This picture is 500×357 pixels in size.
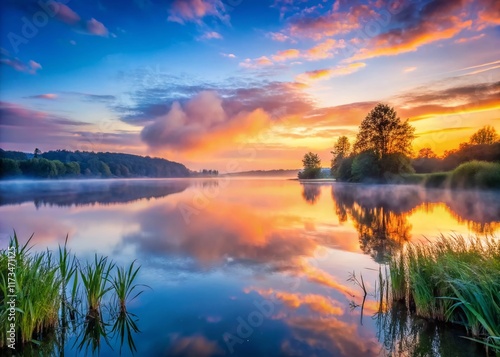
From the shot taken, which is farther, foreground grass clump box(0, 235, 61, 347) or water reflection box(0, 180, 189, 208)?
water reflection box(0, 180, 189, 208)

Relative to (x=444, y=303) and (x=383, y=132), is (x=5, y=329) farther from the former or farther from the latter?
(x=383, y=132)

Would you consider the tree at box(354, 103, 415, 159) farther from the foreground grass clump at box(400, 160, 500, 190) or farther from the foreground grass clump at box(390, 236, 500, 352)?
the foreground grass clump at box(390, 236, 500, 352)

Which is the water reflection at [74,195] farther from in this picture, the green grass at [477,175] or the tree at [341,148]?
the tree at [341,148]

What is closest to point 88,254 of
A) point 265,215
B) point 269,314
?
point 269,314

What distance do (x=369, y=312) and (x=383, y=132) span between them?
47.8 metres

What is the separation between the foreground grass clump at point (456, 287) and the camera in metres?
4.59

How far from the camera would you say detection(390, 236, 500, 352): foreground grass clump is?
15.1ft

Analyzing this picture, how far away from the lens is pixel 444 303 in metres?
5.52

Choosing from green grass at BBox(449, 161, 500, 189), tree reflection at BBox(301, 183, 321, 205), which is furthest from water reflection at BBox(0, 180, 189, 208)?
green grass at BBox(449, 161, 500, 189)

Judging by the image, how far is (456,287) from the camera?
5438mm

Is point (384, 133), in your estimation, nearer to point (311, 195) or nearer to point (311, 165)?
point (311, 195)

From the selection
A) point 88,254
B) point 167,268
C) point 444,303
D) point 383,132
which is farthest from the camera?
point 383,132

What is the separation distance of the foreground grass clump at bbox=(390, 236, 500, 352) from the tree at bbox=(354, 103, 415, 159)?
4493cm

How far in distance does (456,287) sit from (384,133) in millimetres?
47568
